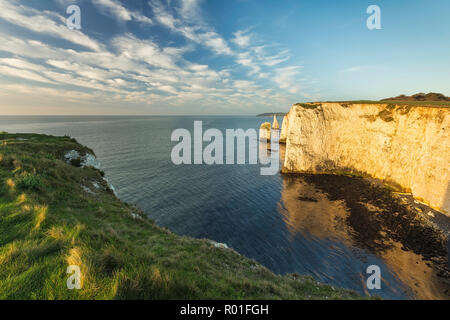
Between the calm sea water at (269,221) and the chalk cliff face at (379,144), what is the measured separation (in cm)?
932

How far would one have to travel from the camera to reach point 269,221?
23422 millimetres

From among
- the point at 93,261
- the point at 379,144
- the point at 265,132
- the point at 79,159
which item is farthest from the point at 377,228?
the point at 265,132

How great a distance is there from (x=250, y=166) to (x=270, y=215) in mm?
22421

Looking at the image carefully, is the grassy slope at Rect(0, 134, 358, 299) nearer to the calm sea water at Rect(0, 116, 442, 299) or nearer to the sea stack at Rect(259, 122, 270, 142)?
the calm sea water at Rect(0, 116, 442, 299)

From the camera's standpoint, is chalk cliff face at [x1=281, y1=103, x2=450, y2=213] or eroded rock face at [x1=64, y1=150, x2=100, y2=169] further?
chalk cliff face at [x1=281, y1=103, x2=450, y2=213]

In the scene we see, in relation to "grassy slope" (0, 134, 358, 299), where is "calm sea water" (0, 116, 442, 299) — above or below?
below

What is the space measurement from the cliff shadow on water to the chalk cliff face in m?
3.73

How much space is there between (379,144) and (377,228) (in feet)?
70.1

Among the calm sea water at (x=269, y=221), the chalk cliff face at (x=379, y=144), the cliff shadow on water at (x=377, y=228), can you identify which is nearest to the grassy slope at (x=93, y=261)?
the calm sea water at (x=269, y=221)

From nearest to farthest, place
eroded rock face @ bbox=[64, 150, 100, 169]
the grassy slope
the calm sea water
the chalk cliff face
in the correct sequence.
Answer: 1. the grassy slope
2. the calm sea water
3. eroded rock face @ bbox=[64, 150, 100, 169]
4. the chalk cliff face

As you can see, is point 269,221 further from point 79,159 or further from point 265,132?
point 265,132

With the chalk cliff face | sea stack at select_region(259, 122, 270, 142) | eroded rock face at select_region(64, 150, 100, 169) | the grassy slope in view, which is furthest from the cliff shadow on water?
sea stack at select_region(259, 122, 270, 142)

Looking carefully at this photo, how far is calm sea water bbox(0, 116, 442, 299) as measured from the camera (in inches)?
622
